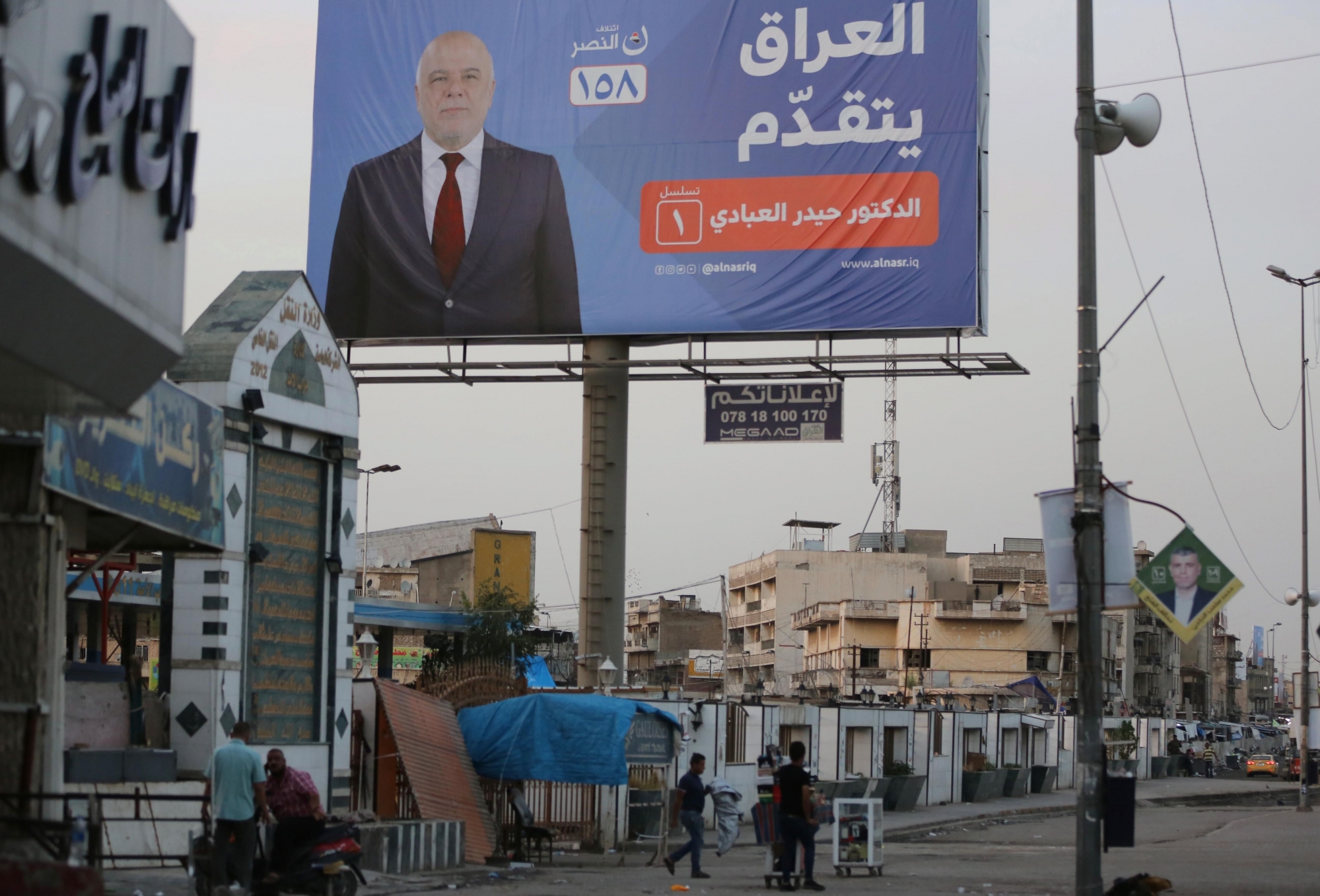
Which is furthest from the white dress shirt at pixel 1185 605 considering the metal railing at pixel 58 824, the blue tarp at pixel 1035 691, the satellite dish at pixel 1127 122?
the blue tarp at pixel 1035 691

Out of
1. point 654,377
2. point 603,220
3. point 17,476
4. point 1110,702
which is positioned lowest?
point 1110,702

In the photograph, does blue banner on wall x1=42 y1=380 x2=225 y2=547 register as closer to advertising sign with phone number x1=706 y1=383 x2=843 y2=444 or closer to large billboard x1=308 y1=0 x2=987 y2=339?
advertising sign with phone number x1=706 y1=383 x2=843 y2=444

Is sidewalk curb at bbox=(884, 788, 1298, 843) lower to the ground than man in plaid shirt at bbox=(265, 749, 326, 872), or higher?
lower

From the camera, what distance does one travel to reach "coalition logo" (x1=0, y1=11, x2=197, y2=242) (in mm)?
7051

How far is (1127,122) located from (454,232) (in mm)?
16680

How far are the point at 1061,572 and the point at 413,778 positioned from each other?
825cm

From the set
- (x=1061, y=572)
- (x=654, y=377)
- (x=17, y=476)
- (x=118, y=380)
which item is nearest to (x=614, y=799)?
(x=654, y=377)

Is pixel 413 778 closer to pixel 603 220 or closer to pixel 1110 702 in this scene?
pixel 603 220

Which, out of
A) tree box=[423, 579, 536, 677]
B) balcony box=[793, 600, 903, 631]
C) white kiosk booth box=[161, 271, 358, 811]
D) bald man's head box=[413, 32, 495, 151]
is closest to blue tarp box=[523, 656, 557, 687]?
tree box=[423, 579, 536, 677]

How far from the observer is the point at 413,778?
18469mm

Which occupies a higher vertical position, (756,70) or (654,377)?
(756,70)

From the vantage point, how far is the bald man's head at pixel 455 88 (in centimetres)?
2881

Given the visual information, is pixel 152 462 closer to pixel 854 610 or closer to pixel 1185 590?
pixel 1185 590

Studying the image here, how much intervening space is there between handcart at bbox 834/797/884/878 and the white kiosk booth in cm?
537
